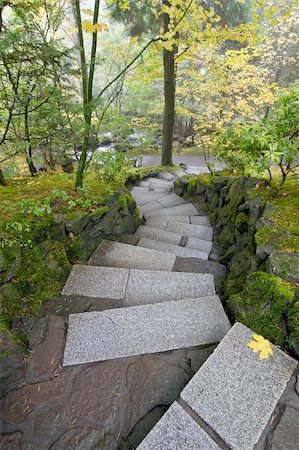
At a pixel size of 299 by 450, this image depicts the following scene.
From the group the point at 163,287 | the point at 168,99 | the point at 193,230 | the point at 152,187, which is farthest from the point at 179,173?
the point at 163,287

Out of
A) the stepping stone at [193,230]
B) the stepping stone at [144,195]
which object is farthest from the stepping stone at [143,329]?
the stepping stone at [144,195]

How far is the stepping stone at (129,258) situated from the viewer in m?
3.25

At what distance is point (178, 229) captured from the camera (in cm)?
482

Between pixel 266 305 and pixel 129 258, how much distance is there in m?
1.80

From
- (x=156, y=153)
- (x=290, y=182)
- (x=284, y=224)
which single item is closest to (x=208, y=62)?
(x=156, y=153)

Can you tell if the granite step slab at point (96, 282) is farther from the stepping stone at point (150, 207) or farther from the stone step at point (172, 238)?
the stepping stone at point (150, 207)

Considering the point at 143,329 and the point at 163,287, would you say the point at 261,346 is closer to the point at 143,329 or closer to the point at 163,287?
the point at 143,329

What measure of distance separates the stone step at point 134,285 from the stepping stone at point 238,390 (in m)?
0.90

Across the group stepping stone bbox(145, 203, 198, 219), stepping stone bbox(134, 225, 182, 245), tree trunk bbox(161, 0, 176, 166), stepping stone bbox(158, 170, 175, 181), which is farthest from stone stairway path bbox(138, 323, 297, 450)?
tree trunk bbox(161, 0, 176, 166)

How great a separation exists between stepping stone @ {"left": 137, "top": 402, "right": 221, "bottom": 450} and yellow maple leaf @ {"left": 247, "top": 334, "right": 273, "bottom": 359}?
2.12 feet

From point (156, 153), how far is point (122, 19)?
697 centimetres

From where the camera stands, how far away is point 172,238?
14.3ft

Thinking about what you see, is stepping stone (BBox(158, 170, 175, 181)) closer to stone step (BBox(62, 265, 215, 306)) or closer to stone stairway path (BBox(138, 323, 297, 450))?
stone step (BBox(62, 265, 215, 306))

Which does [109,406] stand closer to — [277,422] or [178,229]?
[277,422]
